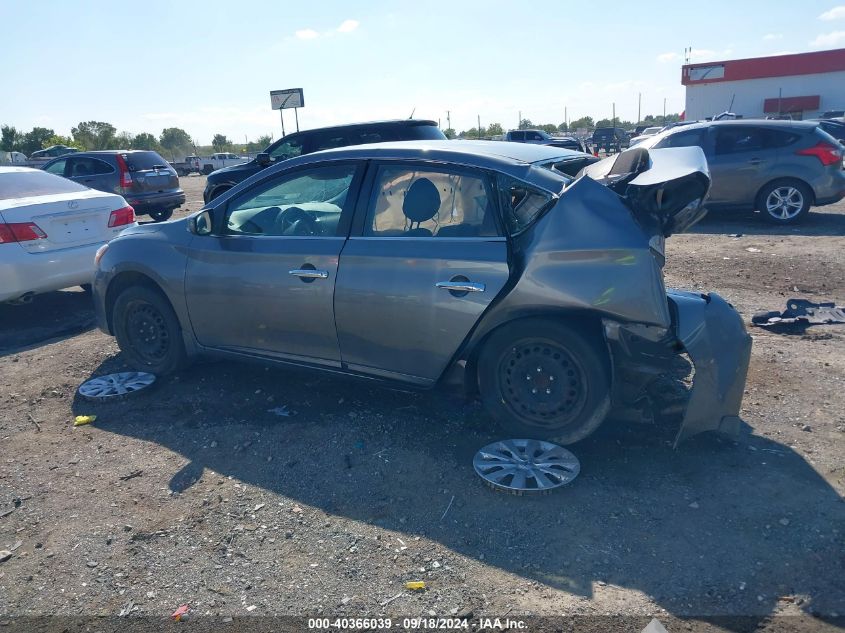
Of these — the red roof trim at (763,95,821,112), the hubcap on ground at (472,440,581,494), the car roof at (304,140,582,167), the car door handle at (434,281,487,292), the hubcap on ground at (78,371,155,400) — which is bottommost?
the hubcap on ground at (472,440,581,494)

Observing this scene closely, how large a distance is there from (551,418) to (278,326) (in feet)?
6.32

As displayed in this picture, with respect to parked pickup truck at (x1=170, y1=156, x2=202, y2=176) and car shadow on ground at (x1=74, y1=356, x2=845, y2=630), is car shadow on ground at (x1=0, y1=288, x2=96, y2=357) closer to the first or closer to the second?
car shadow on ground at (x1=74, y1=356, x2=845, y2=630)

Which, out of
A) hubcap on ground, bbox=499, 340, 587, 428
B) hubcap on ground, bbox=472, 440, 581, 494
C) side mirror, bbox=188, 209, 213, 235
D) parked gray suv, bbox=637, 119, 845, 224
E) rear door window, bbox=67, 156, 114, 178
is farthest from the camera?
rear door window, bbox=67, 156, 114, 178

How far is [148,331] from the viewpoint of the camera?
215 inches

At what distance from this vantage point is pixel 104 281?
5.50m

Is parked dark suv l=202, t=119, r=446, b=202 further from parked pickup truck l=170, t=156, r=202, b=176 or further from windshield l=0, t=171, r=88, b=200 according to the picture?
parked pickup truck l=170, t=156, r=202, b=176

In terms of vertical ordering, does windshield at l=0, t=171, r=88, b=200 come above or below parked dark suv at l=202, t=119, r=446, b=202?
below

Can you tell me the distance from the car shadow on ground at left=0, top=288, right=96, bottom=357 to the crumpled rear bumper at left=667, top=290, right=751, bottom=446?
5909mm

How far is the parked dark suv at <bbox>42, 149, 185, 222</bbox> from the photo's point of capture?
1477 cm

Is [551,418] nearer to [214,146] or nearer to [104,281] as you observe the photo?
[104,281]

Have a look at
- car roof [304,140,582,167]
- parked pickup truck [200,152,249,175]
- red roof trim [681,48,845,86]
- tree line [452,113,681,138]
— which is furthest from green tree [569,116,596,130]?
car roof [304,140,582,167]

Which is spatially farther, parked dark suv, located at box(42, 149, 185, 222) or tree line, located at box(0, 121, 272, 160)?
tree line, located at box(0, 121, 272, 160)

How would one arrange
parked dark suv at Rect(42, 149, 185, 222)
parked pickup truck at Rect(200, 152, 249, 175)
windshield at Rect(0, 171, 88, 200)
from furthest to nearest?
parked pickup truck at Rect(200, 152, 249, 175) → parked dark suv at Rect(42, 149, 185, 222) → windshield at Rect(0, 171, 88, 200)

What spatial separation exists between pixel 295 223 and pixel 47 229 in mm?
3918
